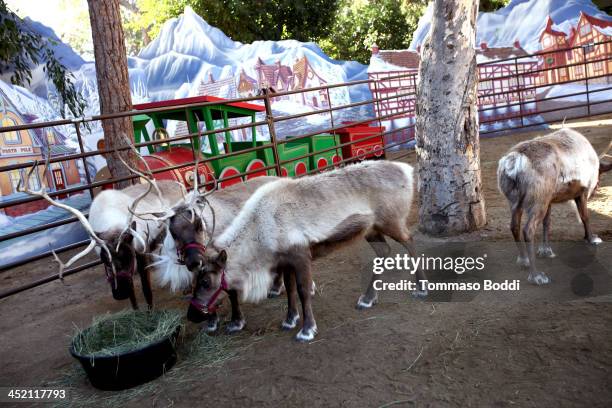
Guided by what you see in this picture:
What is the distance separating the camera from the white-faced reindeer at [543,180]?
353cm

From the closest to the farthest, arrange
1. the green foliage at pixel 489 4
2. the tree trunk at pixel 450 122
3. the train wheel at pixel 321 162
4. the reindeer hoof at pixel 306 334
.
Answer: the reindeer hoof at pixel 306 334
the tree trunk at pixel 450 122
the train wheel at pixel 321 162
the green foliage at pixel 489 4

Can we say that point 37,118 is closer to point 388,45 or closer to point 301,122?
point 301,122

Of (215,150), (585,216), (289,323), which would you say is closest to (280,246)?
(289,323)

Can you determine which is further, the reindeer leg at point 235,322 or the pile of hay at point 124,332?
the reindeer leg at point 235,322

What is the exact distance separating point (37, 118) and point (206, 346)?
650cm

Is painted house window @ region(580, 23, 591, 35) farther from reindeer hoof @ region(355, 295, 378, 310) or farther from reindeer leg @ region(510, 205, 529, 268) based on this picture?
reindeer hoof @ region(355, 295, 378, 310)

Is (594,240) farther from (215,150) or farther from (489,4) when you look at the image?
(489,4)

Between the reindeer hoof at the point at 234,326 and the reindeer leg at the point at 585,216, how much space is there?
295cm

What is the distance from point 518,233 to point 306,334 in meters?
1.86

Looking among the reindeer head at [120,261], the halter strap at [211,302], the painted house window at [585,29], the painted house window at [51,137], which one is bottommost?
the halter strap at [211,302]

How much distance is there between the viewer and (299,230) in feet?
10.6

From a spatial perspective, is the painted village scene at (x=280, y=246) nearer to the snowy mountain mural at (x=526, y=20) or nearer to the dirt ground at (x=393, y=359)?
the dirt ground at (x=393, y=359)

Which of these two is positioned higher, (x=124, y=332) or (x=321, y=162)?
(x=321, y=162)

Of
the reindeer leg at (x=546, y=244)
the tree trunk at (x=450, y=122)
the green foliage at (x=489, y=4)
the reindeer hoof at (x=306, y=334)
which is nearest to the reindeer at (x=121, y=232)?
the reindeer hoof at (x=306, y=334)
